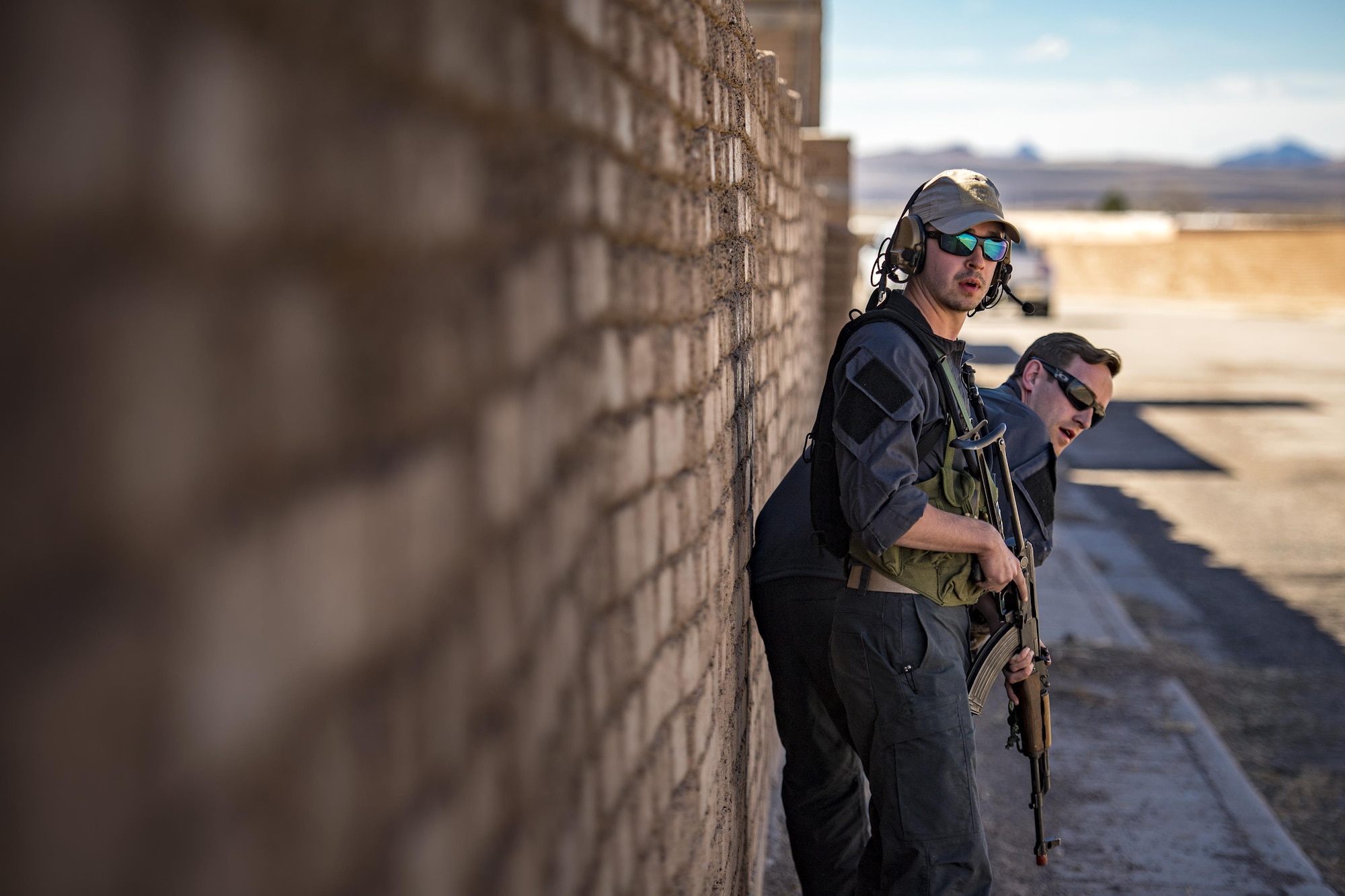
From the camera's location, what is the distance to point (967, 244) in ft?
8.64

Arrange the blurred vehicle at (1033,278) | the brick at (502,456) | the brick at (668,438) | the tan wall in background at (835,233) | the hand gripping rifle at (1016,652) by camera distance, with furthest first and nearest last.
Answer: the blurred vehicle at (1033,278)
the tan wall in background at (835,233)
the hand gripping rifle at (1016,652)
the brick at (668,438)
the brick at (502,456)

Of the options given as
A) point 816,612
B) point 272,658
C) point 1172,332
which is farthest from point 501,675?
point 1172,332

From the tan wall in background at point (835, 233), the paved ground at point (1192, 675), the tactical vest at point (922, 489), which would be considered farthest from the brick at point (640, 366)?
the tan wall in background at point (835, 233)

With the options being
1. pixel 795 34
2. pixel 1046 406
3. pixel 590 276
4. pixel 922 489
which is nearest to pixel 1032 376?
pixel 1046 406

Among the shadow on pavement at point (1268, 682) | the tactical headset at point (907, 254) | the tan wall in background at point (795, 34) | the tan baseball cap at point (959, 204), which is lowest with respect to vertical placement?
the shadow on pavement at point (1268, 682)

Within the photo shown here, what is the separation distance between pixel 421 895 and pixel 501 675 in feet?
0.69

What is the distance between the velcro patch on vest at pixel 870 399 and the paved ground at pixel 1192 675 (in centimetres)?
202

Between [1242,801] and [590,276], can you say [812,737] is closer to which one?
Result: [590,276]

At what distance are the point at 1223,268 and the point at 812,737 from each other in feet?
146

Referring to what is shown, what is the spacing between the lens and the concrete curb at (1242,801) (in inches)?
159

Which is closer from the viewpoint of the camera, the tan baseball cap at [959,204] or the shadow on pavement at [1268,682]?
the tan baseball cap at [959,204]

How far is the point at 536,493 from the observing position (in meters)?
1.09

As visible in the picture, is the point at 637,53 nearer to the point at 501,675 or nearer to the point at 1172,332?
the point at 501,675

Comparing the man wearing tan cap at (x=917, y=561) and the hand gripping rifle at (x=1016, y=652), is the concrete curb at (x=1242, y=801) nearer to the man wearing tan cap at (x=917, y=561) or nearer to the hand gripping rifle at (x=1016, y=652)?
the hand gripping rifle at (x=1016, y=652)
